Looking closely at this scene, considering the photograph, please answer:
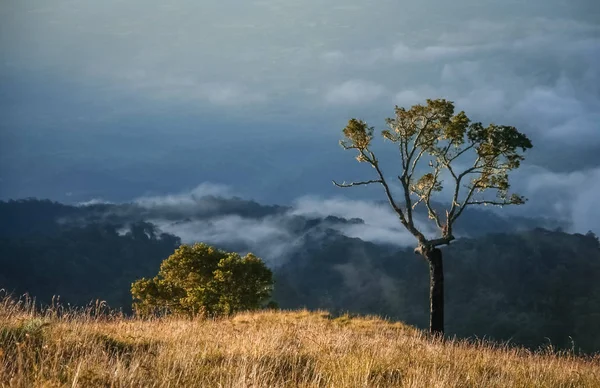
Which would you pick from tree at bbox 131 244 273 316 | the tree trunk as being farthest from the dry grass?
tree at bbox 131 244 273 316

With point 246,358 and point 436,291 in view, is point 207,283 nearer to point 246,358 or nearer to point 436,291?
point 436,291

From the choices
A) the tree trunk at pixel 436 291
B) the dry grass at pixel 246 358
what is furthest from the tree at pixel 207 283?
the dry grass at pixel 246 358

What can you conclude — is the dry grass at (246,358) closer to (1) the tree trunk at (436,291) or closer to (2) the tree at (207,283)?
(1) the tree trunk at (436,291)

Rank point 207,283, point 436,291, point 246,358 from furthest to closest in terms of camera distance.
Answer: point 207,283 → point 436,291 → point 246,358

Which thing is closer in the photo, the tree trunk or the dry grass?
the dry grass

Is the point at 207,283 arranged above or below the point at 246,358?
below

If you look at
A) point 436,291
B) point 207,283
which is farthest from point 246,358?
point 207,283

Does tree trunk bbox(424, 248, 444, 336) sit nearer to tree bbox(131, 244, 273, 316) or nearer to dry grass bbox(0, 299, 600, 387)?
dry grass bbox(0, 299, 600, 387)

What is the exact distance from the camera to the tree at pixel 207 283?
46.2 metres

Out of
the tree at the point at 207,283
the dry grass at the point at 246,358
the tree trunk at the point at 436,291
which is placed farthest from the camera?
the tree at the point at 207,283

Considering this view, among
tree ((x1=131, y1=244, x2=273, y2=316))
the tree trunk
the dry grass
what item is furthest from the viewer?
tree ((x1=131, y1=244, x2=273, y2=316))

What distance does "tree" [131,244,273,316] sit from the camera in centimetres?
Answer: 4619

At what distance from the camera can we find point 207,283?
46.9 metres

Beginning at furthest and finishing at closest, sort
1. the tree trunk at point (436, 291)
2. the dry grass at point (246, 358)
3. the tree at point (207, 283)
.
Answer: the tree at point (207, 283) → the tree trunk at point (436, 291) → the dry grass at point (246, 358)
